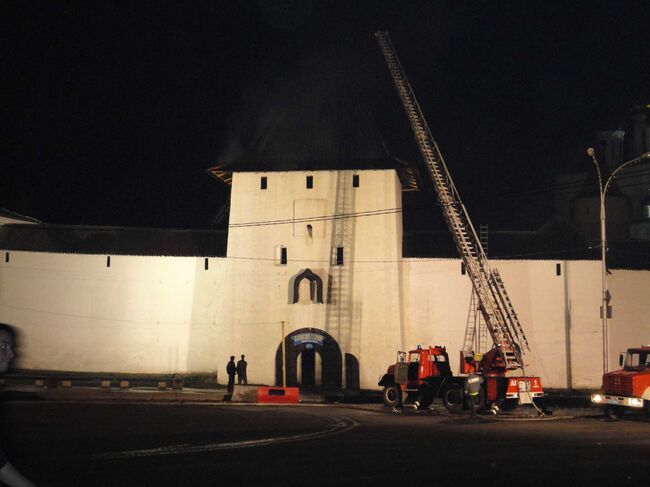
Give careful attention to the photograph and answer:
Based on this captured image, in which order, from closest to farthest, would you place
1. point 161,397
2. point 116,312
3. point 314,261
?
point 161,397
point 314,261
point 116,312

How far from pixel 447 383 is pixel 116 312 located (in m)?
22.6

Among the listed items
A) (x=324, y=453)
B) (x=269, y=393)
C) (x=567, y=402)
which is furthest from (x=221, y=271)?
(x=324, y=453)

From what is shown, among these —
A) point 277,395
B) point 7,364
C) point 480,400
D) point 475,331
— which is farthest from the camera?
point 475,331

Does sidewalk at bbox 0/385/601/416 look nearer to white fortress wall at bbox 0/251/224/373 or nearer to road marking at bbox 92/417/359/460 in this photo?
white fortress wall at bbox 0/251/224/373

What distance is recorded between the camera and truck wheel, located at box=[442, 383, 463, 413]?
24219 millimetres

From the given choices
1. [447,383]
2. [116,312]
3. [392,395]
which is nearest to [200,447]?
[447,383]

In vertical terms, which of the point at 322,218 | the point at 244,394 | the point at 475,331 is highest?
the point at 322,218

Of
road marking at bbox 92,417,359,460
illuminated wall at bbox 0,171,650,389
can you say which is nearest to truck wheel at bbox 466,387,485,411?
road marking at bbox 92,417,359,460

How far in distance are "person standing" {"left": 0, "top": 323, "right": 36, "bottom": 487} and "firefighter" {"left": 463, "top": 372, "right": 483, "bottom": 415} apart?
18906mm

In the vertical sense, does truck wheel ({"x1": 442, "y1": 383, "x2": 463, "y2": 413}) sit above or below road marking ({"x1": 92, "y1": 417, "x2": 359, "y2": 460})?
above

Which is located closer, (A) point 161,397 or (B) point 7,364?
(B) point 7,364

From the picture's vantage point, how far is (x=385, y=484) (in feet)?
34.8

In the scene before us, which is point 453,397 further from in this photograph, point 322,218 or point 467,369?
point 322,218

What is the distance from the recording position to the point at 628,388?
21.5m
